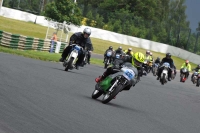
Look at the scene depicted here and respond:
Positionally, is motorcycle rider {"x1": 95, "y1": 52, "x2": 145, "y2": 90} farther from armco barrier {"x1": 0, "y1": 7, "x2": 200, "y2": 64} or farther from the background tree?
armco barrier {"x1": 0, "y1": 7, "x2": 200, "y2": 64}

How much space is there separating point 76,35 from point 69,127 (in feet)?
42.0

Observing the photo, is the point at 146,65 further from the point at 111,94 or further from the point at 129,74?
the point at 111,94

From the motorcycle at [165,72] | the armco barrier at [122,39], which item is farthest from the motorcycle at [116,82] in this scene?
the armco barrier at [122,39]

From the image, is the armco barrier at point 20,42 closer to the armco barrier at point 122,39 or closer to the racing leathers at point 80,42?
the racing leathers at point 80,42

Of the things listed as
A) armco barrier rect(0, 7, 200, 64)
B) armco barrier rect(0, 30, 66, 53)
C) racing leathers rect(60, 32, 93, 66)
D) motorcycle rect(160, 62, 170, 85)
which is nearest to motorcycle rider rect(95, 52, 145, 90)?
racing leathers rect(60, 32, 93, 66)

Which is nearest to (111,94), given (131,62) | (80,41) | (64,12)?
(131,62)

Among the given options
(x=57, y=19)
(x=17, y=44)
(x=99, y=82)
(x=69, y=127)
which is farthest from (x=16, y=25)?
(x=69, y=127)

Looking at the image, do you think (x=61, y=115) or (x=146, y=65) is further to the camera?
(x=146, y=65)

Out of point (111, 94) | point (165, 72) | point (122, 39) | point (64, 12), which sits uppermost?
point (64, 12)

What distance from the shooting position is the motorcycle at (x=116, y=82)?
45.3ft

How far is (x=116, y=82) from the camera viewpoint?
1386 centimetres

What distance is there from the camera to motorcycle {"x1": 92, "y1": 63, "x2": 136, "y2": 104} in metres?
13.8

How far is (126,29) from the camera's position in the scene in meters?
79.5

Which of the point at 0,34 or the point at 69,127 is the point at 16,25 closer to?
the point at 0,34
